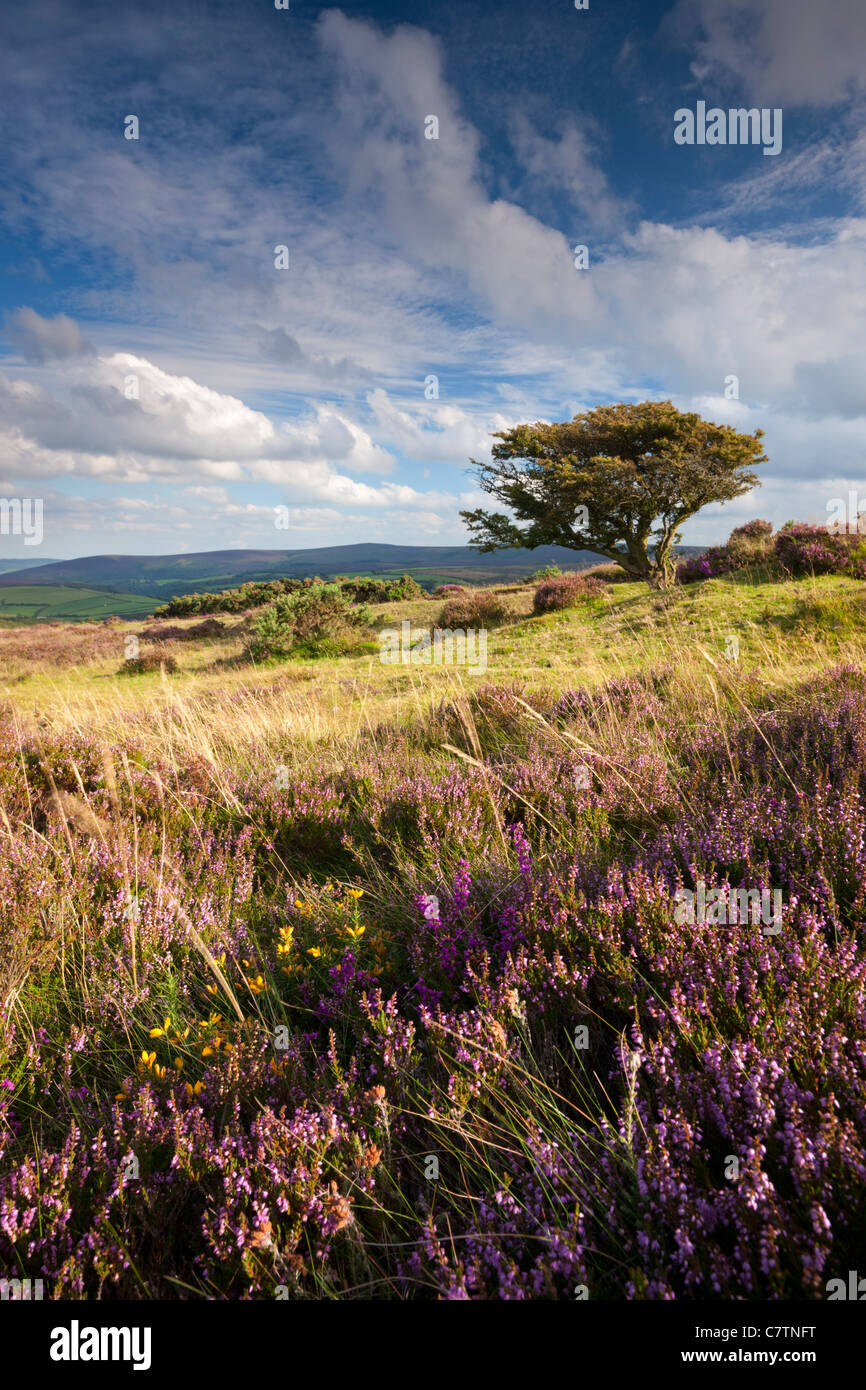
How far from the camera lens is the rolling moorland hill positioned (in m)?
1.40

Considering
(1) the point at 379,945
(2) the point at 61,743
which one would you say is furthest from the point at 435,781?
(2) the point at 61,743

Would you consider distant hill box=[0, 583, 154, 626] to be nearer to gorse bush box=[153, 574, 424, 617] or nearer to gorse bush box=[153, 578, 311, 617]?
gorse bush box=[153, 578, 311, 617]

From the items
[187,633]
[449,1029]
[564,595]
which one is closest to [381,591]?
[187,633]

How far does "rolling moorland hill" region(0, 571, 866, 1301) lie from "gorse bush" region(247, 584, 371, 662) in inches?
481

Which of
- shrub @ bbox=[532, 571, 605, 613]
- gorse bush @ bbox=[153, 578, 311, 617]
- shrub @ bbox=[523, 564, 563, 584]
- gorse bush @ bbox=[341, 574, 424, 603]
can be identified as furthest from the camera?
gorse bush @ bbox=[153, 578, 311, 617]

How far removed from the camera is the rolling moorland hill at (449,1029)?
140 centimetres

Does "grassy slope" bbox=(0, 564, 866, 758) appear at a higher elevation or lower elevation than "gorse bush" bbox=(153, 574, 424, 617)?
lower

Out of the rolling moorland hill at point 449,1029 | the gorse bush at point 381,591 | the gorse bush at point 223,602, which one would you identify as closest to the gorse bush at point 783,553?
the rolling moorland hill at point 449,1029

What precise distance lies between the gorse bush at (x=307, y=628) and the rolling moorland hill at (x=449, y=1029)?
1222 centimetres

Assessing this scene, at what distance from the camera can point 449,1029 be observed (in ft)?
6.26

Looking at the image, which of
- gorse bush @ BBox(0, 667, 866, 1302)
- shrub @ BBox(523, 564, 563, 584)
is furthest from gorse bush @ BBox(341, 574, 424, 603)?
gorse bush @ BBox(0, 667, 866, 1302)

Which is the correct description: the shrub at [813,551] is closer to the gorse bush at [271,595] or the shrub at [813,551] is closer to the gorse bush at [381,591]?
the gorse bush at [271,595]
